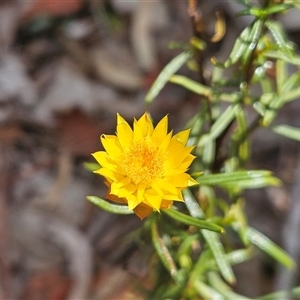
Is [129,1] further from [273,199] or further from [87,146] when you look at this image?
[273,199]

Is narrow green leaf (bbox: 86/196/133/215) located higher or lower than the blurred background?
higher

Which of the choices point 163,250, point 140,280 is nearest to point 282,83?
point 163,250

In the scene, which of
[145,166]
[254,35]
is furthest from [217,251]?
[254,35]

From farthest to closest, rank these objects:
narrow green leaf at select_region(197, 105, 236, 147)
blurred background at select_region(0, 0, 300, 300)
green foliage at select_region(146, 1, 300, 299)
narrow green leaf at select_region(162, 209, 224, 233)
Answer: blurred background at select_region(0, 0, 300, 300) → narrow green leaf at select_region(197, 105, 236, 147) → green foliage at select_region(146, 1, 300, 299) → narrow green leaf at select_region(162, 209, 224, 233)

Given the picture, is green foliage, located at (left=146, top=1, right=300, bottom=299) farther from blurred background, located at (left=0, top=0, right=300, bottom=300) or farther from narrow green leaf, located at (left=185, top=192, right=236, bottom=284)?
blurred background, located at (left=0, top=0, right=300, bottom=300)

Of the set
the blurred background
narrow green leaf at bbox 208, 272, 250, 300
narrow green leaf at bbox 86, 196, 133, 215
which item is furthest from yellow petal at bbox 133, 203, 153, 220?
the blurred background

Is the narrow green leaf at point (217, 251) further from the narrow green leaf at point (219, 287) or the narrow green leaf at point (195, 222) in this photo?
the narrow green leaf at point (219, 287)

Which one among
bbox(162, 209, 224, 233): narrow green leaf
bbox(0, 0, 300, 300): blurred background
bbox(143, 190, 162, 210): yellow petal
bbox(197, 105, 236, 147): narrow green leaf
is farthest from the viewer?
bbox(0, 0, 300, 300): blurred background
